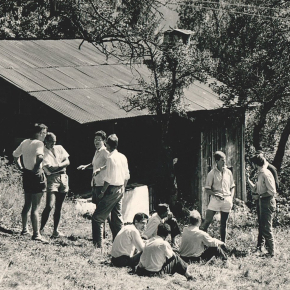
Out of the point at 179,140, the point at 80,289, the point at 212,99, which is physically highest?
the point at 212,99

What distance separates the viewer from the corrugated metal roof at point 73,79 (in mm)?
12089

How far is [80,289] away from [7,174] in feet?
21.9

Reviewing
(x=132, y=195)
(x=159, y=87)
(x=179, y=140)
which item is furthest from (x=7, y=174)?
(x=179, y=140)

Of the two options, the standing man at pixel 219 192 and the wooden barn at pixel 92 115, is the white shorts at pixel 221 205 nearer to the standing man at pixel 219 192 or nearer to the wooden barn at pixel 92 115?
the standing man at pixel 219 192

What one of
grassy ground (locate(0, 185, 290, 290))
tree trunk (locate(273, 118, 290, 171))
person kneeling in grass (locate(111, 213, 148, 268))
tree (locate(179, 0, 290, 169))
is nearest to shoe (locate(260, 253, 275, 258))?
grassy ground (locate(0, 185, 290, 290))

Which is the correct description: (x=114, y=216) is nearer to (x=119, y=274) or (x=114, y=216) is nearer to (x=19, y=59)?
(x=119, y=274)

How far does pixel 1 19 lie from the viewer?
900 inches

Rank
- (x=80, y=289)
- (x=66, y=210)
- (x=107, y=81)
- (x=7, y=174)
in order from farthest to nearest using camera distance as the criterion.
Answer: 1. (x=107, y=81)
2. (x=7, y=174)
3. (x=66, y=210)
4. (x=80, y=289)

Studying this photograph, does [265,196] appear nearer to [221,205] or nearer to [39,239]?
[221,205]

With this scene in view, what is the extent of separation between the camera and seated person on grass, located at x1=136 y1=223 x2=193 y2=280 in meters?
7.42

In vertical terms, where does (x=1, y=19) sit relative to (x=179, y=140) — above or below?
above

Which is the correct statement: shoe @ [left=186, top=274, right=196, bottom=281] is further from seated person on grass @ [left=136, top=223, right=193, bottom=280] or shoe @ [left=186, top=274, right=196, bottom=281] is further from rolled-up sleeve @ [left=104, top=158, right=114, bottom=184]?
rolled-up sleeve @ [left=104, top=158, right=114, bottom=184]

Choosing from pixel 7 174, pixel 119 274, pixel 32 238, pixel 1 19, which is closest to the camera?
pixel 119 274

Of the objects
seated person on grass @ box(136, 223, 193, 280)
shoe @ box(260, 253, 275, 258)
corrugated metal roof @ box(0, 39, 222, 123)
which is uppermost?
corrugated metal roof @ box(0, 39, 222, 123)
